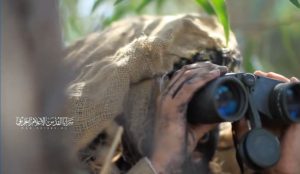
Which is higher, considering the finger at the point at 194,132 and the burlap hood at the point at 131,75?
the burlap hood at the point at 131,75

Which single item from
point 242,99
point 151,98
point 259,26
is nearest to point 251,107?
point 242,99

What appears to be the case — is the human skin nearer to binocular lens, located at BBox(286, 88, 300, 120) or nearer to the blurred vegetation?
binocular lens, located at BBox(286, 88, 300, 120)

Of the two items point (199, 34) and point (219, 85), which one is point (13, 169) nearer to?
point (219, 85)

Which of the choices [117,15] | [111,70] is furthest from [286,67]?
[111,70]

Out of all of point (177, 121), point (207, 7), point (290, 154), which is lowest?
point (290, 154)

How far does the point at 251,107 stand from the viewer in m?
0.75

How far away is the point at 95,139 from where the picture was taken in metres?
0.80

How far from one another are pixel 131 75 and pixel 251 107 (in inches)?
7.3

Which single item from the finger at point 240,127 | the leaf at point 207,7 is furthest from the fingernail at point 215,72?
the leaf at point 207,7

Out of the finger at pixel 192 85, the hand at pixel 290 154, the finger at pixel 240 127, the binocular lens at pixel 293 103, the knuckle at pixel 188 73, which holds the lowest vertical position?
the hand at pixel 290 154

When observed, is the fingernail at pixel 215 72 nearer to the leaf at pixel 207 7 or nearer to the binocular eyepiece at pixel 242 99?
the binocular eyepiece at pixel 242 99

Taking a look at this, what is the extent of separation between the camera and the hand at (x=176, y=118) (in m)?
0.73

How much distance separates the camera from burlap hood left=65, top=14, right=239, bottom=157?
0.78 meters

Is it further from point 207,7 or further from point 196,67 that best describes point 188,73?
point 207,7
